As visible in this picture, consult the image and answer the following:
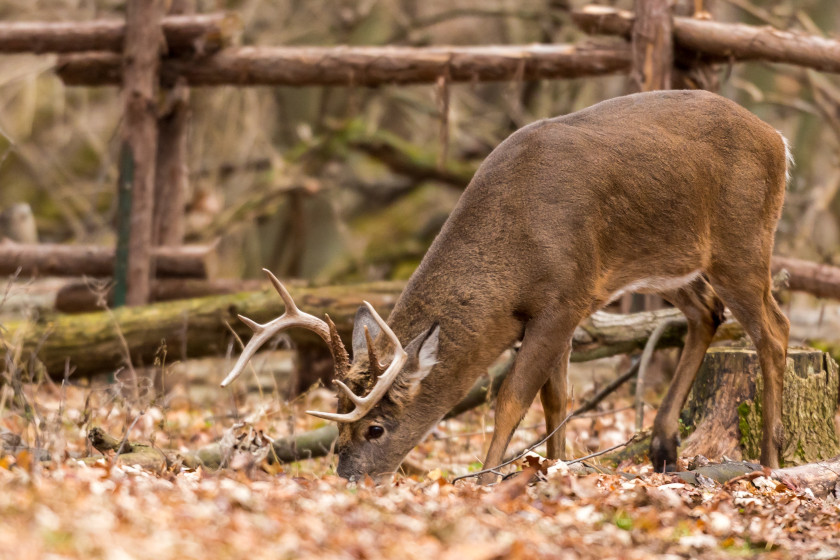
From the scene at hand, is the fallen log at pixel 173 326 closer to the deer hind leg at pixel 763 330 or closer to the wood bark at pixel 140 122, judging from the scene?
the wood bark at pixel 140 122

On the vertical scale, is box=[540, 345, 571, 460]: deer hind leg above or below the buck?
below

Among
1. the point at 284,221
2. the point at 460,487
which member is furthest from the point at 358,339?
the point at 284,221

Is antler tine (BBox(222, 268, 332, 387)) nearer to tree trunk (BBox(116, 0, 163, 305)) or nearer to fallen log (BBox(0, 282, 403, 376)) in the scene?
fallen log (BBox(0, 282, 403, 376))

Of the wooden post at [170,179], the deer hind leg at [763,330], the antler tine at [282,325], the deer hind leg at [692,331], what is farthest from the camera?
the wooden post at [170,179]

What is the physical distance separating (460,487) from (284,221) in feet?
49.6

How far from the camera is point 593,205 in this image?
19.0 ft

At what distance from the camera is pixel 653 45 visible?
8.91 meters

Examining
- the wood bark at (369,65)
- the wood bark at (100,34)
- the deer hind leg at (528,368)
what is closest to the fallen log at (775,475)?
the deer hind leg at (528,368)

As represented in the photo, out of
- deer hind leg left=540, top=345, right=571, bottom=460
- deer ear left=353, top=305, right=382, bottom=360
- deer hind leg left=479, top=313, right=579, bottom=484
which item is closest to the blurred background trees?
deer hind leg left=540, top=345, right=571, bottom=460

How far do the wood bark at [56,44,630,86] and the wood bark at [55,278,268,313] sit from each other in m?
2.16

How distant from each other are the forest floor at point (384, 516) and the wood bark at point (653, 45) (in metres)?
4.47

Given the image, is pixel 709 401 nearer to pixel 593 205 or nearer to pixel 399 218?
pixel 593 205

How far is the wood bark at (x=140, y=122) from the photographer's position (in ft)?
32.8

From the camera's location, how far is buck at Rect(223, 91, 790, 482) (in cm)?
570
